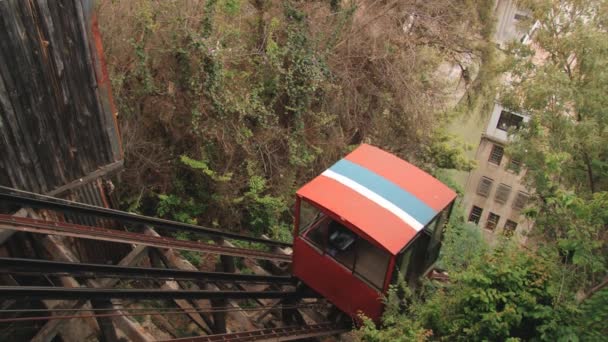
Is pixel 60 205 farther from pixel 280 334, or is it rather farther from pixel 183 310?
pixel 280 334

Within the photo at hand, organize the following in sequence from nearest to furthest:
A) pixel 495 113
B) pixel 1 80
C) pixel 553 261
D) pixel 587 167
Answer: pixel 1 80 → pixel 553 261 → pixel 587 167 → pixel 495 113

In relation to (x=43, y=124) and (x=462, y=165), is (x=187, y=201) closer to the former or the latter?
(x=43, y=124)

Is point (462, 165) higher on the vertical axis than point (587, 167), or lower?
lower

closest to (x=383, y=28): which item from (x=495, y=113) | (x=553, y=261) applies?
(x=553, y=261)

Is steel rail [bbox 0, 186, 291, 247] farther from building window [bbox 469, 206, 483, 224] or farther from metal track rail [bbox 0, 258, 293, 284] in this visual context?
building window [bbox 469, 206, 483, 224]

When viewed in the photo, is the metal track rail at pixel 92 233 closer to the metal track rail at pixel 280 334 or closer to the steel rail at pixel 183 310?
the steel rail at pixel 183 310

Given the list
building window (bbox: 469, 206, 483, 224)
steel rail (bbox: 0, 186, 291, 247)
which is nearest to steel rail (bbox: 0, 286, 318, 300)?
steel rail (bbox: 0, 186, 291, 247)

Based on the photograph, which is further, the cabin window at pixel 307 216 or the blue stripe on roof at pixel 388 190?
the cabin window at pixel 307 216

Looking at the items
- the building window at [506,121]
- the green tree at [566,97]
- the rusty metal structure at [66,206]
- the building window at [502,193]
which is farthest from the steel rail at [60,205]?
the building window at [502,193]
